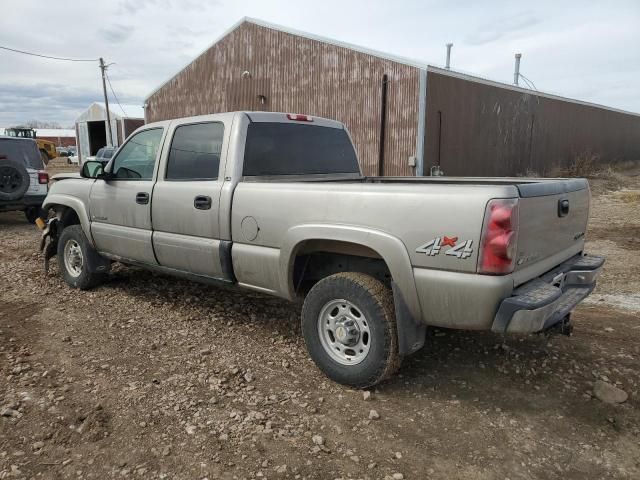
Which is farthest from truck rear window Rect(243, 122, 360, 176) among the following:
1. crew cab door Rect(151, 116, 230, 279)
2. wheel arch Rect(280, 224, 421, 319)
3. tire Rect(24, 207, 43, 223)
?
tire Rect(24, 207, 43, 223)

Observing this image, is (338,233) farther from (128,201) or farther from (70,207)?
(70,207)

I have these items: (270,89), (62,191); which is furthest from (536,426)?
(270,89)

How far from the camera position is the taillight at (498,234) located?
2.69 meters

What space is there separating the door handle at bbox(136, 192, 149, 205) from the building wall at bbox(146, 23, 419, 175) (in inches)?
470

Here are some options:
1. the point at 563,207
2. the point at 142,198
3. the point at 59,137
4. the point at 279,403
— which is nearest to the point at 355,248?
the point at 279,403

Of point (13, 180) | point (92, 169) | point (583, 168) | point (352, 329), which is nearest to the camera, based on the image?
point (352, 329)

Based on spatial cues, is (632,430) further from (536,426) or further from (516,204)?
(516,204)

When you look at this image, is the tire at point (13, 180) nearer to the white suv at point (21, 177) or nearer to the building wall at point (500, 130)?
the white suv at point (21, 177)

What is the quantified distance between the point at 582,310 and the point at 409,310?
113 inches

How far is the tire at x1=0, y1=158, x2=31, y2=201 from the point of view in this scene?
9.23 meters

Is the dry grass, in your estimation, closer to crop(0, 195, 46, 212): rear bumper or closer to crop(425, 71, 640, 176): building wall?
crop(425, 71, 640, 176): building wall

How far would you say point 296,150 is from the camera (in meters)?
4.48

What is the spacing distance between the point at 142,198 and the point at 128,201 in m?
0.26


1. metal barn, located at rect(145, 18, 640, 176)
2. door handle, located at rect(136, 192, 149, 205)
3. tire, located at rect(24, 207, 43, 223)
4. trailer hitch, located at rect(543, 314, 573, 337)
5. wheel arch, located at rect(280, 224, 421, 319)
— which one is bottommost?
tire, located at rect(24, 207, 43, 223)
